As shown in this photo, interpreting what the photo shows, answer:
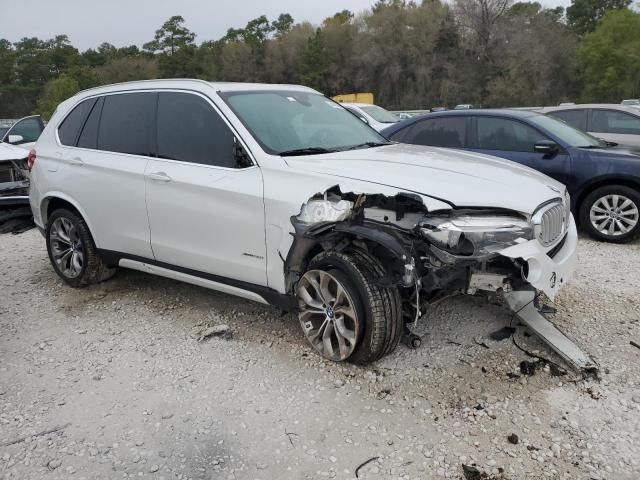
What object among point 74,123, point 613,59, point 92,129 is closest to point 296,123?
point 92,129

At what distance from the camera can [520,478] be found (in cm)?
253

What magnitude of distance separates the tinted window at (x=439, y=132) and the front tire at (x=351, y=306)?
4.38 metres

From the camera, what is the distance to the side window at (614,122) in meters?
8.57

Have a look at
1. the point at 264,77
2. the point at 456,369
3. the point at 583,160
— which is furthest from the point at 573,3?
the point at 456,369

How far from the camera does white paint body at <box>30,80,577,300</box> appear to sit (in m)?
3.30

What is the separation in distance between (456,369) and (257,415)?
1304 mm

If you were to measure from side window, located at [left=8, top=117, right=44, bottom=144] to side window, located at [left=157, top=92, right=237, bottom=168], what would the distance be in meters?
8.01

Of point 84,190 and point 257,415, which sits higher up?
point 84,190

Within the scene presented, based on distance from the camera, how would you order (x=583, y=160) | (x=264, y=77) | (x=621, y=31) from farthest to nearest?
1. (x=264, y=77)
2. (x=621, y=31)
3. (x=583, y=160)

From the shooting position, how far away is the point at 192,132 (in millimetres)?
4090

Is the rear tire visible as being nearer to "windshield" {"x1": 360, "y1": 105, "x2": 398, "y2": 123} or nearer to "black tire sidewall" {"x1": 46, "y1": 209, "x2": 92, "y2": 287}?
"black tire sidewall" {"x1": 46, "y1": 209, "x2": 92, "y2": 287}

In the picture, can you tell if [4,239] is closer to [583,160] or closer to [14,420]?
[14,420]

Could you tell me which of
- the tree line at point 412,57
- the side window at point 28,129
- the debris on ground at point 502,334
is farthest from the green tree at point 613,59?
the debris on ground at point 502,334

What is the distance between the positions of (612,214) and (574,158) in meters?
0.79
